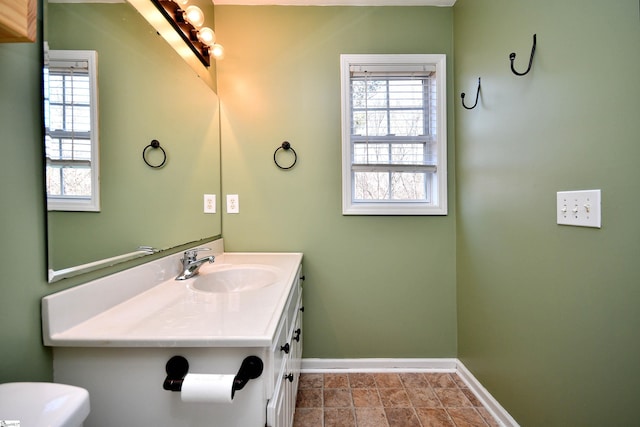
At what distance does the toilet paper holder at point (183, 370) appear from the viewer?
0.66 meters

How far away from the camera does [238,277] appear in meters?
1.47

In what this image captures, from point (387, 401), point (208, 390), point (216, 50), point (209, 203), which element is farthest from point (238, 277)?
point (216, 50)

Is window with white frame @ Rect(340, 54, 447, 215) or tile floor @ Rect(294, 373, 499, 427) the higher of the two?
window with white frame @ Rect(340, 54, 447, 215)

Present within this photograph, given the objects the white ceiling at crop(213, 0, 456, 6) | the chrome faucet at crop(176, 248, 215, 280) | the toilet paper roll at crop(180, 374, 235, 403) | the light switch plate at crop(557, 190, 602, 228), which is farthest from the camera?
the white ceiling at crop(213, 0, 456, 6)

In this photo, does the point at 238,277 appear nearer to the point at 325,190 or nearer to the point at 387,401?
the point at 325,190

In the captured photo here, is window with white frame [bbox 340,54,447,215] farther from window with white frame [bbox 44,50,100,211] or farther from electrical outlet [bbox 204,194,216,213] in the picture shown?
window with white frame [bbox 44,50,100,211]

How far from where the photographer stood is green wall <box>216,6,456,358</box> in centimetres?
181

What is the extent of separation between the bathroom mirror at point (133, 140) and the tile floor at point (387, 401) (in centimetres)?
122

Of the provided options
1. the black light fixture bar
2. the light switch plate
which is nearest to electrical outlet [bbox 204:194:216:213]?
the black light fixture bar

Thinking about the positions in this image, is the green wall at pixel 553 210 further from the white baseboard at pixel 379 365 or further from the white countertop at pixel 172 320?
the white countertop at pixel 172 320

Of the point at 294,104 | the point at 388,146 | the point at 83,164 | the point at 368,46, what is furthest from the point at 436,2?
the point at 83,164

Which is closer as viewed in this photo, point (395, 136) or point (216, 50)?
point (216, 50)

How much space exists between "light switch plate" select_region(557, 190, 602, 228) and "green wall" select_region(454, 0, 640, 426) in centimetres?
2

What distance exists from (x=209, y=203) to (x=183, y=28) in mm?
1000
